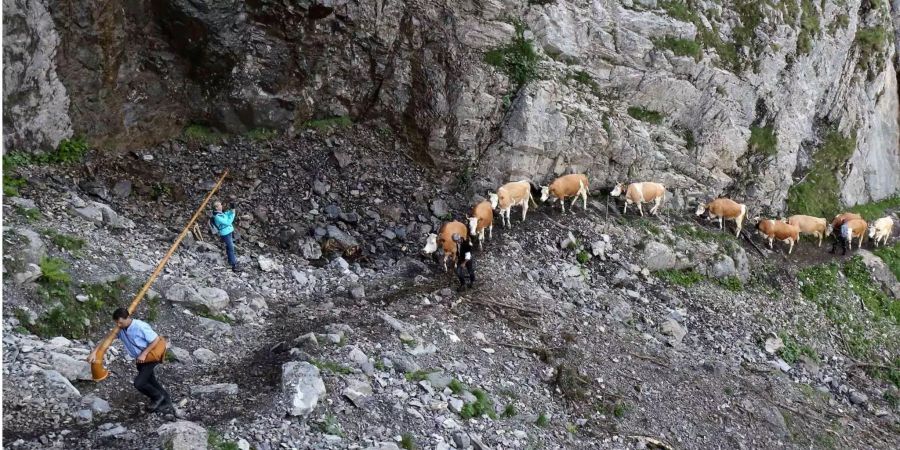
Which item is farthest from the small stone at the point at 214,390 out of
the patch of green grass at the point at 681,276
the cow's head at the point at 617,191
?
the cow's head at the point at 617,191

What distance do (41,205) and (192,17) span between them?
600 cm

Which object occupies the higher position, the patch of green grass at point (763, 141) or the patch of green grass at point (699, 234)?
the patch of green grass at point (763, 141)

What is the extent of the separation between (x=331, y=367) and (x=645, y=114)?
13.9 m

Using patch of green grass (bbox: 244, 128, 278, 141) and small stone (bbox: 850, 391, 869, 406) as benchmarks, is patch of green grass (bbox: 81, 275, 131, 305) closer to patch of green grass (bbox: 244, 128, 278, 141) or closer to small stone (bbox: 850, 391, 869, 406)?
patch of green grass (bbox: 244, 128, 278, 141)

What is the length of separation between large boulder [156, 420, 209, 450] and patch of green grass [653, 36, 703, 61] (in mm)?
17264

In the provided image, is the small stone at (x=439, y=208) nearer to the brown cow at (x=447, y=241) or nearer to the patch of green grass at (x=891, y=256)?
the brown cow at (x=447, y=241)

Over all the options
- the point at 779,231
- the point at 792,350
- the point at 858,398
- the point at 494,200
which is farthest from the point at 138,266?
the point at 779,231

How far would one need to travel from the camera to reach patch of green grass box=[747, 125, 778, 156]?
2216 centimetres

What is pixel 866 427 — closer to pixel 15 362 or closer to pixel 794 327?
pixel 794 327

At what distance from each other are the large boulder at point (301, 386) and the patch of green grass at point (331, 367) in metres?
0.23

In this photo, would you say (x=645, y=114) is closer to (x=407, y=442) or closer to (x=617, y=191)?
(x=617, y=191)

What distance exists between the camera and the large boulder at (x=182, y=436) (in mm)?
8039

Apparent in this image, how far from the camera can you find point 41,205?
1343 centimetres

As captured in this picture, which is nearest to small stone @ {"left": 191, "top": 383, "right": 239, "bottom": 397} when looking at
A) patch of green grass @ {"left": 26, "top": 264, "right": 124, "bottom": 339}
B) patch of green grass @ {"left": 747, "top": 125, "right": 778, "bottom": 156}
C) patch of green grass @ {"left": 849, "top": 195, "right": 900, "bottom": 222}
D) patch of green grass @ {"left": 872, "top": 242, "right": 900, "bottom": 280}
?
patch of green grass @ {"left": 26, "top": 264, "right": 124, "bottom": 339}
